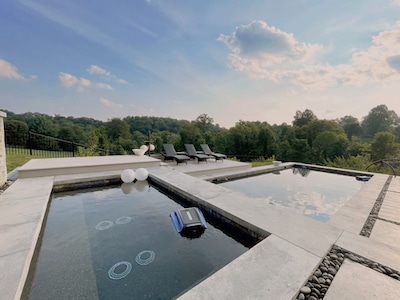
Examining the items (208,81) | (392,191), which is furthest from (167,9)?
(392,191)

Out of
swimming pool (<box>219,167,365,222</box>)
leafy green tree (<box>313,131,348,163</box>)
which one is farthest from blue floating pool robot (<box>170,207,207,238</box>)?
leafy green tree (<box>313,131,348,163</box>)

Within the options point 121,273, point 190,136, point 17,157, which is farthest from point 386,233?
point 190,136

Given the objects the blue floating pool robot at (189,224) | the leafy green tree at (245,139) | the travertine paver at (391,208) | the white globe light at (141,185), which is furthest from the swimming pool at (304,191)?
the leafy green tree at (245,139)

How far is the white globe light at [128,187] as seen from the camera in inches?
182

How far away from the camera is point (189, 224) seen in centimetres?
281

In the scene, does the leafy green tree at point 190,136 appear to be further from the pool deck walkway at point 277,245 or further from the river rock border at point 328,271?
the river rock border at point 328,271

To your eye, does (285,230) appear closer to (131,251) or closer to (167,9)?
(131,251)

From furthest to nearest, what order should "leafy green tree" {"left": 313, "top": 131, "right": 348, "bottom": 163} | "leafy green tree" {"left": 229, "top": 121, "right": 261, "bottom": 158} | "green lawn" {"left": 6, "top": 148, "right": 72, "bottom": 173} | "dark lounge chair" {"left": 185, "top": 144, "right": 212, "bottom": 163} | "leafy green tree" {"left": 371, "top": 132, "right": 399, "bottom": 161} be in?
1. "leafy green tree" {"left": 229, "top": 121, "right": 261, "bottom": 158}
2. "leafy green tree" {"left": 313, "top": 131, "right": 348, "bottom": 163}
3. "leafy green tree" {"left": 371, "top": 132, "right": 399, "bottom": 161}
4. "dark lounge chair" {"left": 185, "top": 144, "right": 212, "bottom": 163}
5. "green lawn" {"left": 6, "top": 148, "right": 72, "bottom": 173}

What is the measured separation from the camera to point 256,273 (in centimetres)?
165

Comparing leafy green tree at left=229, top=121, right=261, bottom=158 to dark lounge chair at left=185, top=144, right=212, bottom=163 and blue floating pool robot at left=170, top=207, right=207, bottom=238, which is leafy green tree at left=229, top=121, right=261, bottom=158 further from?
blue floating pool robot at left=170, top=207, right=207, bottom=238

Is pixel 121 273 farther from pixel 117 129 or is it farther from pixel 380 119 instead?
pixel 380 119

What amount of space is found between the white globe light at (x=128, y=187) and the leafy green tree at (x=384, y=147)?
23704 mm

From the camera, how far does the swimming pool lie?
422cm

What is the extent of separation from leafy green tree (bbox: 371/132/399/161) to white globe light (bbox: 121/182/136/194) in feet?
77.8
